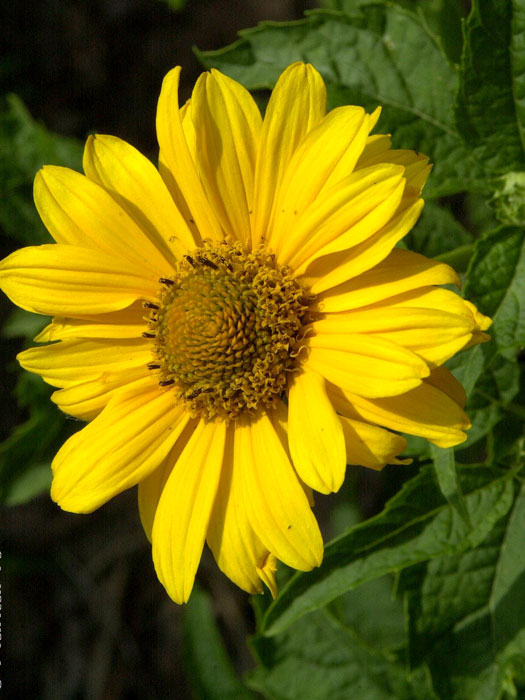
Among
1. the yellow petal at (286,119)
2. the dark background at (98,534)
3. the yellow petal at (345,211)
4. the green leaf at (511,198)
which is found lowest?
the dark background at (98,534)

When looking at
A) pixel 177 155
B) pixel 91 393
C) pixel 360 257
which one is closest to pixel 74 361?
pixel 91 393

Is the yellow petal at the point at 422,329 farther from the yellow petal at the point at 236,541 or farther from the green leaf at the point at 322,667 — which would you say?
the green leaf at the point at 322,667

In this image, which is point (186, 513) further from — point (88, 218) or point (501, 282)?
point (501, 282)

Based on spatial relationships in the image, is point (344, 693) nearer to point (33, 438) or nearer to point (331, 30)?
point (33, 438)

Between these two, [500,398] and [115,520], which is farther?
[115,520]

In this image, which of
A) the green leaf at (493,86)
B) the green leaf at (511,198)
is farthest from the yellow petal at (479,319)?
the green leaf at (493,86)

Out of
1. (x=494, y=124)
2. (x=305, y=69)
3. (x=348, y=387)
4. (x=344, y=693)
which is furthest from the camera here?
(x=344, y=693)

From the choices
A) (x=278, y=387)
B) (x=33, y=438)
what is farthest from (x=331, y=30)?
(x=33, y=438)
